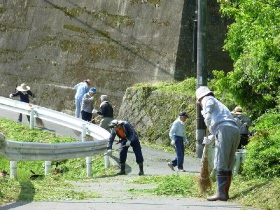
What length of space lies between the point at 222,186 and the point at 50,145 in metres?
6.78

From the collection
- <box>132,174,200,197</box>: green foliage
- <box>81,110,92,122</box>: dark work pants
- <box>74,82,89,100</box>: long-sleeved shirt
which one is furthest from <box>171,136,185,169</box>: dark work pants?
<box>74,82,89,100</box>: long-sleeved shirt

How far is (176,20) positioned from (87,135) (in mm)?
7721

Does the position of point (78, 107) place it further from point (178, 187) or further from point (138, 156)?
point (178, 187)

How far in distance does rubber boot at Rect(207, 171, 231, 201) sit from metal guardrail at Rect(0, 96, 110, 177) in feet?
12.7

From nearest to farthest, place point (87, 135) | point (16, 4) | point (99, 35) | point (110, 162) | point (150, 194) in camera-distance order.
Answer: point (150, 194) < point (110, 162) < point (87, 135) < point (99, 35) < point (16, 4)

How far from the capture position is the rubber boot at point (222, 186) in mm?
12562

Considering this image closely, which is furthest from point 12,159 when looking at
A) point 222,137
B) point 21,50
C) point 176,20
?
point 21,50

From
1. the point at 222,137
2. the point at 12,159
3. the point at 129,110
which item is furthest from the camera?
the point at 129,110

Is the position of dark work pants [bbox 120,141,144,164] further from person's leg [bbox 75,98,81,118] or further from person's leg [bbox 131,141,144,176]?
person's leg [bbox 75,98,81,118]

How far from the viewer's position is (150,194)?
13.7m

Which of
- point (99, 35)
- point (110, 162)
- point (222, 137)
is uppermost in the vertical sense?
point (99, 35)

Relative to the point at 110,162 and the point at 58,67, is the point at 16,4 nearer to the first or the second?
the point at 58,67

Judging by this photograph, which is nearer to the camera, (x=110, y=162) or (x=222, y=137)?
(x=222, y=137)

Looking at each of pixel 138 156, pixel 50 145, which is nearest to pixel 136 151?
pixel 138 156
